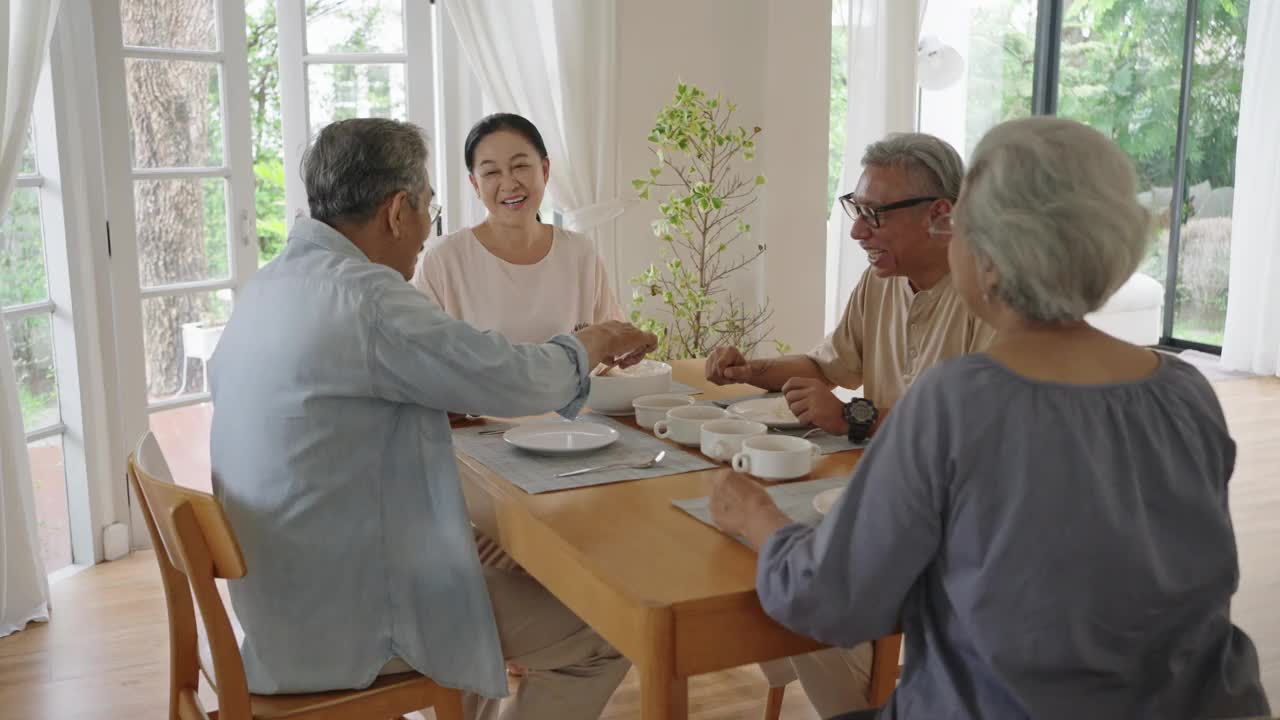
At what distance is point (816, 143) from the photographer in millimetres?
4680

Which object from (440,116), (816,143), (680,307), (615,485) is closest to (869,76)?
(816,143)

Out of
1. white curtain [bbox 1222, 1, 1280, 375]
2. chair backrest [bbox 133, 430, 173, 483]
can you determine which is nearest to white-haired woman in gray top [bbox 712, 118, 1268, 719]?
chair backrest [bbox 133, 430, 173, 483]

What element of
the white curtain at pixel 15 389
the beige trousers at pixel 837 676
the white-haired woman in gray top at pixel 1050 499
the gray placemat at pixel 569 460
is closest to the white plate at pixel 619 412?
the gray placemat at pixel 569 460

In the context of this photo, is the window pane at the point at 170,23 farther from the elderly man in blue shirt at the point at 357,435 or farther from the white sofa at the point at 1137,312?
the white sofa at the point at 1137,312

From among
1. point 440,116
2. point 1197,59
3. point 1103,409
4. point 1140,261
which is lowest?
point 1103,409

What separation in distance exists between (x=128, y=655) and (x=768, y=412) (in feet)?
6.04

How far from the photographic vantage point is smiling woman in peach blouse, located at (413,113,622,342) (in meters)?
3.02

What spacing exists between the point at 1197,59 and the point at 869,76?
126 inches

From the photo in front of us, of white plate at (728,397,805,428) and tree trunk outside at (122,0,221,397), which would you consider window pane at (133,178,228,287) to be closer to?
tree trunk outside at (122,0,221,397)

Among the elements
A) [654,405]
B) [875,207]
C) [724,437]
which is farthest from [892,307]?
[724,437]

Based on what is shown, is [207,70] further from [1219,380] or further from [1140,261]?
[1219,380]

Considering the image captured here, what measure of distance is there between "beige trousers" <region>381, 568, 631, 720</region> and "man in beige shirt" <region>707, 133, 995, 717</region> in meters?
0.38

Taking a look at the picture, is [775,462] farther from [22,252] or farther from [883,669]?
[22,252]

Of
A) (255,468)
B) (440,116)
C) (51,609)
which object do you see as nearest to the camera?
(255,468)
